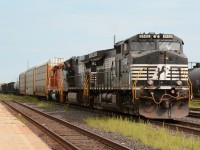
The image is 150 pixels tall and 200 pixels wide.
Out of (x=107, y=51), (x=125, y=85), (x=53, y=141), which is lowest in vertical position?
(x=53, y=141)

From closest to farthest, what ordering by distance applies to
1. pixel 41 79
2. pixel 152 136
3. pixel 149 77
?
1. pixel 152 136
2. pixel 149 77
3. pixel 41 79

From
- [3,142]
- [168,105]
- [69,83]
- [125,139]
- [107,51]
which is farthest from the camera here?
[69,83]

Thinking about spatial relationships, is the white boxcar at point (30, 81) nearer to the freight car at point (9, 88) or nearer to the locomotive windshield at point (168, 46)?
the freight car at point (9, 88)

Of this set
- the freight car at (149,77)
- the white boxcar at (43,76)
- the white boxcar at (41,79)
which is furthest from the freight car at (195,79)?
the freight car at (149,77)

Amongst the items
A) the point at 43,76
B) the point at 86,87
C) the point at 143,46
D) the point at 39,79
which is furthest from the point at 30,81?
the point at 143,46

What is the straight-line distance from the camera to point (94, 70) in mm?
23328

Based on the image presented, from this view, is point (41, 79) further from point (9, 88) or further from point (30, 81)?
point (9, 88)

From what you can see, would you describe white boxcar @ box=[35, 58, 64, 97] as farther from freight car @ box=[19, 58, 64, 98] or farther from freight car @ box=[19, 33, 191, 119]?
freight car @ box=[19, 33, 191, 119]

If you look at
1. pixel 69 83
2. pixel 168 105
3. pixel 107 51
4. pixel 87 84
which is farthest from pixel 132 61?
pixel 69 83

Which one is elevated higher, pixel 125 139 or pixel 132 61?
pixel 132 61

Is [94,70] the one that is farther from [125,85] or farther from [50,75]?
[50,75]

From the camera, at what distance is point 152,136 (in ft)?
38.4

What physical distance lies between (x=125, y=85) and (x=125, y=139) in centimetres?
538

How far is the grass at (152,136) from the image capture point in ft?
32.9
